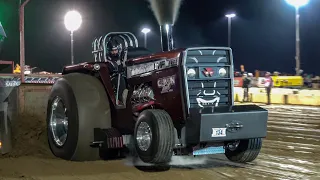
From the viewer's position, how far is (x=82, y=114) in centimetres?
707

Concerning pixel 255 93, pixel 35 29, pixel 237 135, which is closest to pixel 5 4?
pixel 237 135

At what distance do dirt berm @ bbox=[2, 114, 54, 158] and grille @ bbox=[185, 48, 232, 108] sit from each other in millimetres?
2942

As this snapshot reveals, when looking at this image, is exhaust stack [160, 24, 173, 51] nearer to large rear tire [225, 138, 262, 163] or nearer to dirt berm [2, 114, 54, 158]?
large rear tire [225, 138, 262, 163]

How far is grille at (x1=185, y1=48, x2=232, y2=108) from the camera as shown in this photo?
6301 mm

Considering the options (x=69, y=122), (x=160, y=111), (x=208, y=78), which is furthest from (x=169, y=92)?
(x=69, y=122)

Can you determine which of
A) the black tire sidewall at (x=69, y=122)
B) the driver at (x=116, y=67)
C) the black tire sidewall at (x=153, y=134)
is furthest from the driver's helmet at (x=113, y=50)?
the black tire sidewall at (x=153, y=134)

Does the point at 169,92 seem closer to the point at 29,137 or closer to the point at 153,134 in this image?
the point at 153,134

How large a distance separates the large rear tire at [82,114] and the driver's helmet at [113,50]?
23.8 inches

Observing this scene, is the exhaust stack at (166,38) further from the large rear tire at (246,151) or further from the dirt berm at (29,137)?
the dirt berm at (29,137)

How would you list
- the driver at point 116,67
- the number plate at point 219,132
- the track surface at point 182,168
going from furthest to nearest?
the driver at point 116,67, the track surface at point 182,168, the number plate at point 219,132

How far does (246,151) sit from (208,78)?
1361mm

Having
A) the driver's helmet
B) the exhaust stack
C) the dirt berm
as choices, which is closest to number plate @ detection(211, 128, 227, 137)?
the exhaust stack

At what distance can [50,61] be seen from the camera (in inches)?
1815

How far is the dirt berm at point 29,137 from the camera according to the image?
7.59 metres
